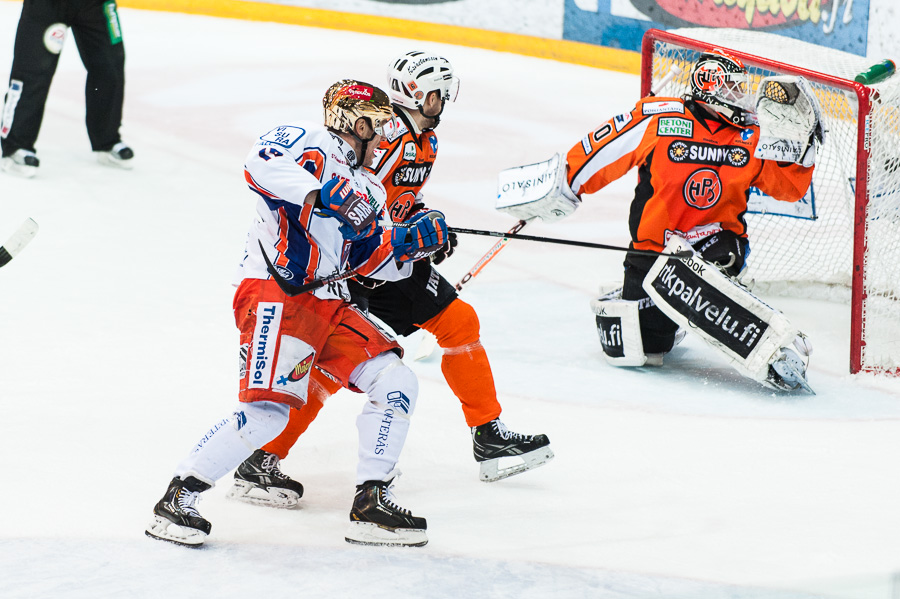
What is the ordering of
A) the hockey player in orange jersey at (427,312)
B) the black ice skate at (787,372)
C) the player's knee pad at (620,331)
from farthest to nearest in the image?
the player's knee pad at (620,331), the black ice skate at (787,372), the hockey player in orange jersey at (427,312)

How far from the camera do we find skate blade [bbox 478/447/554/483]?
10.8 feet

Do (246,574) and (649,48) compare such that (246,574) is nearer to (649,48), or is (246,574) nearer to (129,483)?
(129,483)

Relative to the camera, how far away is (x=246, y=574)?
8.86 ft

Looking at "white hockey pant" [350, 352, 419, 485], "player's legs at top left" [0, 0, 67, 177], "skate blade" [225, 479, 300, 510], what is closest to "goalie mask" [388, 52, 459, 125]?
"white hockey pant" [350, 352, 419, 485]

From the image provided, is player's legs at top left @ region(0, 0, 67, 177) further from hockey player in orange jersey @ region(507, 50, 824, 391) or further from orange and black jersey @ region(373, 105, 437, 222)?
orange and black jersey @ region(373, 105, 437, 222)

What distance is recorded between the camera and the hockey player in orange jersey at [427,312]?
3301 mm

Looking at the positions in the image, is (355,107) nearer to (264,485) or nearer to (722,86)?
(264,485)

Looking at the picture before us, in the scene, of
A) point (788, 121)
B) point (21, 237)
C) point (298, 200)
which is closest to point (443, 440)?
point (298, 200)

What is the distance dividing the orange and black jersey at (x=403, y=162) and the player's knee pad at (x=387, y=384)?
591 millimetres

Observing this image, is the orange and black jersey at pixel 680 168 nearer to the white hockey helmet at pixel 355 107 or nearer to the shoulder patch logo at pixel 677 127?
the shoulder patch logo at pixel 677 127

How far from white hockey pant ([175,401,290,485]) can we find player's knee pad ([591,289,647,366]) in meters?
1.73

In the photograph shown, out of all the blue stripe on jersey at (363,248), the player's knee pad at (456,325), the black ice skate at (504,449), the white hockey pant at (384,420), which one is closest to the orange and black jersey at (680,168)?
the player's knee pad at (456,325)

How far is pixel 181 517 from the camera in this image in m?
2.79

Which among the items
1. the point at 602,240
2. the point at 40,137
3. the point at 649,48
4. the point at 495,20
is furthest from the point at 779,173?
the point at 495,20
